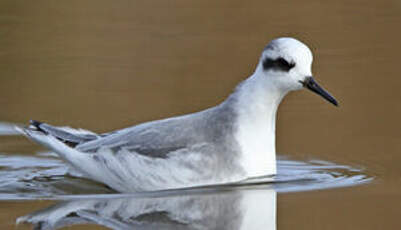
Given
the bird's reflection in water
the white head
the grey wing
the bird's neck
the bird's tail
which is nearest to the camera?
the bird's reflection in water

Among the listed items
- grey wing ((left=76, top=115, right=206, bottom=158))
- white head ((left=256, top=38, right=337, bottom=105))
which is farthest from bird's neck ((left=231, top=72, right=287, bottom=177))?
grey wing ((left=76, top=115, right=206, bottom=158))

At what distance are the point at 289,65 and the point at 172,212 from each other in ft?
5.22

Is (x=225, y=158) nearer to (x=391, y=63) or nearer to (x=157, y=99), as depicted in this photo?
(x=157, y=99)

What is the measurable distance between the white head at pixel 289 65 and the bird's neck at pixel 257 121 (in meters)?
0.10

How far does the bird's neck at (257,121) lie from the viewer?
342 inches

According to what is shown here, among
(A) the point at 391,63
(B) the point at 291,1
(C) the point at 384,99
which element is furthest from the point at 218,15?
(C) the point at 384,99

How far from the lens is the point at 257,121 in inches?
347

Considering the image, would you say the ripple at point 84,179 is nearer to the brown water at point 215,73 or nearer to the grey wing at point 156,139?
the brown water at point 215,73

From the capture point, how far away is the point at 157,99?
461 inches

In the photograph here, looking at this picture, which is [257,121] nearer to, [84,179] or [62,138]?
[84,179]

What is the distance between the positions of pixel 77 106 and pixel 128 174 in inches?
115

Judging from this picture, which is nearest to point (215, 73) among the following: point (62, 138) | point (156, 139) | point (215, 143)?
point (62, 138)

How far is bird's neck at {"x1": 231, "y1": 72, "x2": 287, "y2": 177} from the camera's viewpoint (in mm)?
8680

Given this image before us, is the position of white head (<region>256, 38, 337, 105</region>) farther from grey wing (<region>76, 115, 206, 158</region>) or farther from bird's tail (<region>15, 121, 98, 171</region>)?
bird's tail (<region>15, 121, 98, 171</region>)
